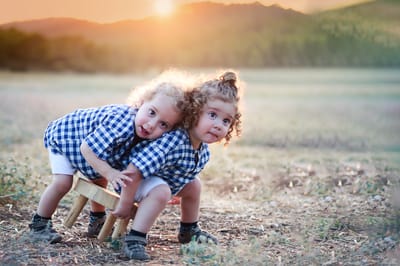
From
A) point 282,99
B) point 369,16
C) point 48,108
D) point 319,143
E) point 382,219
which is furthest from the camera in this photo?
point 282,99

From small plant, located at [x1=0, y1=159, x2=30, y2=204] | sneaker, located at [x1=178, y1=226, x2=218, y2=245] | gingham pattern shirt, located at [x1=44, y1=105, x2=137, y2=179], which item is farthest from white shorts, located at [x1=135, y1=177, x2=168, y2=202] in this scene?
small plant, located at [x1=0, y1=159, x2=30, y2=204]

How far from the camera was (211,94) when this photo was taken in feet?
9.04

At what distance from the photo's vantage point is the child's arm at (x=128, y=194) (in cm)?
265

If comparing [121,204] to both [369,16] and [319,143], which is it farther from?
[319,143]

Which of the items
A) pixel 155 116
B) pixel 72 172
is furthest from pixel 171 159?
pixel 72 172

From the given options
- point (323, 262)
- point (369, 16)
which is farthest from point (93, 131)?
point (369, 16)

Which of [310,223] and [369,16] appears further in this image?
[369,16]

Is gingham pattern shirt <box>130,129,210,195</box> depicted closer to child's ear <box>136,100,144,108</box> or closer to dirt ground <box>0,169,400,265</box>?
child's ear <box>136,100,144,108</box>

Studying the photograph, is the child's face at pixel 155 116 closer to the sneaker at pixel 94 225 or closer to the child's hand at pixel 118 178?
the child's hand at pixel 118 178

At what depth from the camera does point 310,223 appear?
11.2 feet

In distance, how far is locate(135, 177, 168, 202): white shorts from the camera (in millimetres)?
2721

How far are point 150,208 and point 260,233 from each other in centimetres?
70

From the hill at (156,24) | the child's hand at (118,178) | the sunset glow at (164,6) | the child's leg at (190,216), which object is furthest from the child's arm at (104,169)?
the hill at (156,24)

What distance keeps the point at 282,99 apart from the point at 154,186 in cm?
478
